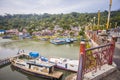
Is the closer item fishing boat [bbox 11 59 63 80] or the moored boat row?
fishing boat [bbox 11 59 63 80]

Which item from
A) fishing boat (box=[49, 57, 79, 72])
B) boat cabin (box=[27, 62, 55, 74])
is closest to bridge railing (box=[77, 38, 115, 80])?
boat cabin (box=[27, 62, 55, 74])

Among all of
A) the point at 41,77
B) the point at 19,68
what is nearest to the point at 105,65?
the point at 41,77

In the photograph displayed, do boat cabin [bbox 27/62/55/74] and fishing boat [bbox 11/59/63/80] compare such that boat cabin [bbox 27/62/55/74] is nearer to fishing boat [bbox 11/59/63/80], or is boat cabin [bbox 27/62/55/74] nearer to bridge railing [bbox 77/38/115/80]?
fishing boat [bbox 11/59/63/80]

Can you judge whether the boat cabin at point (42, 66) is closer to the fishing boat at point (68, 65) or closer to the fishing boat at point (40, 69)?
the fishing boat at point (40, 69)

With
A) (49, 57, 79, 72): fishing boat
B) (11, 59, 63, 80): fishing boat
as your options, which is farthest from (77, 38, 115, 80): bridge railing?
(49, 57, 79, 72): fishing boat

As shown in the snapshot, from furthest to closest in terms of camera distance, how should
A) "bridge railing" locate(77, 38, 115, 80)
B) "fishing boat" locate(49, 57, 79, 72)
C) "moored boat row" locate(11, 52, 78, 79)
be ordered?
1. "fishing boat" locate(49, 57, 79, 72)
2. "moored boat row" locate(11, 52, 78, 79)
3. "bridge railing" locate(77, 38, 115, 80)

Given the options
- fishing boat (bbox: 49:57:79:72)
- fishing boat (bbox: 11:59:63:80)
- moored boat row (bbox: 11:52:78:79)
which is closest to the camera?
fishing boat (bbox: 11:59:63:80)

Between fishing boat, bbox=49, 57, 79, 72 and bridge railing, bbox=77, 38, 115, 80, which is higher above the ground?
bridge railing, bbox=77, 38, 115, 80

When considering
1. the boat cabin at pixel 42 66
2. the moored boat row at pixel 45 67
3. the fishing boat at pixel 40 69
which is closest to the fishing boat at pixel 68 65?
the moored boat row at pixel 45 67
